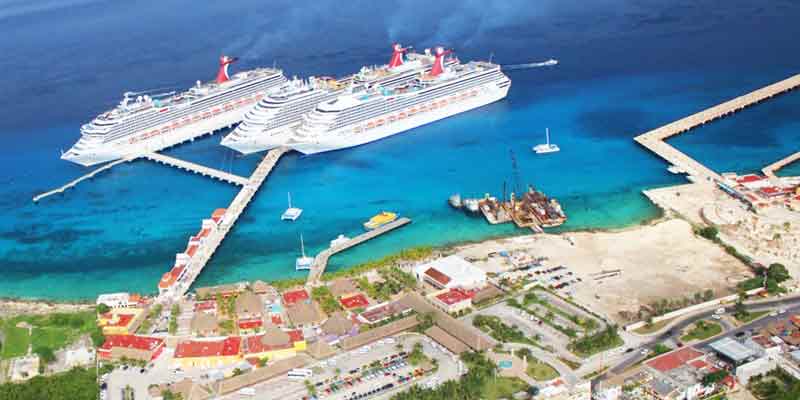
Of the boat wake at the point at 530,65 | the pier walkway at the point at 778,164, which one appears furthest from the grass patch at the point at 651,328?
the boat wake at the point at 530,65

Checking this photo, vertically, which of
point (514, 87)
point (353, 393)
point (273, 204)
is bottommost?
point (353, 393)

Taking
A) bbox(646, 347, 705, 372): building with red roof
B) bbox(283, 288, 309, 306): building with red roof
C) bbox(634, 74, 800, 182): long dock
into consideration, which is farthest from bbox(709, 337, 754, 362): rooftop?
bbox(634, 74, 800, 182): long dock

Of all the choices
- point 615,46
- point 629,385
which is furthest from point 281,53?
point 629,385

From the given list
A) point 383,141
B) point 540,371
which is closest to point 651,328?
point 540,371

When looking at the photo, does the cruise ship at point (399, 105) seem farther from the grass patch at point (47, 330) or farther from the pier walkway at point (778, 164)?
the grass patch at point (47, 330)

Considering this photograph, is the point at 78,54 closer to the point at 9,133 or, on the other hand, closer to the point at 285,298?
the point at 9,133
